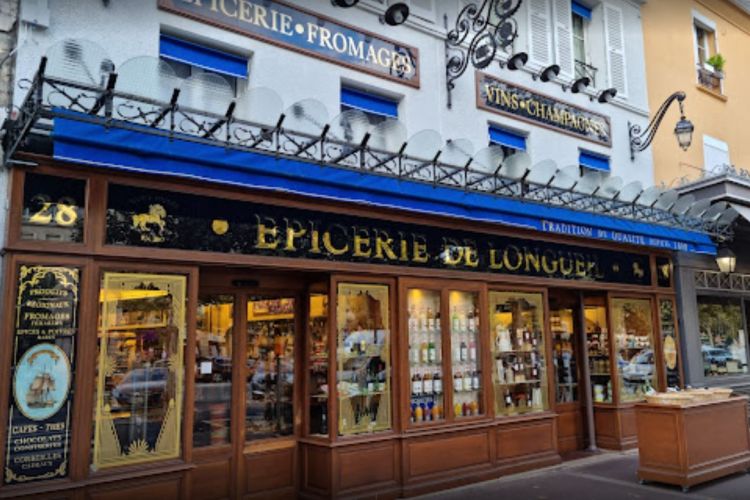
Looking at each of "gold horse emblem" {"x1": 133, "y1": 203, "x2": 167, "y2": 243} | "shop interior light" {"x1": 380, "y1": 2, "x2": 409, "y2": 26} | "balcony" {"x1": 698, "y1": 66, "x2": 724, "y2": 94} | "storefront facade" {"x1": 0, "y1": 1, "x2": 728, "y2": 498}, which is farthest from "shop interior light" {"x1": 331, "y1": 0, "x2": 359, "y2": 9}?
"balcony" {"x1": 698, "y1": 66, "x2": 724, "y2": 94}

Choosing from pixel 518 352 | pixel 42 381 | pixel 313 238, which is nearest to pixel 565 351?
pixel 518 352

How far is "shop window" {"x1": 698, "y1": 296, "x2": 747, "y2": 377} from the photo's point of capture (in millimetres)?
11648

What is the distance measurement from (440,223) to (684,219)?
4.57 meters

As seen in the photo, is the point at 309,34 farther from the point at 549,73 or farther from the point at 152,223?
the point at 549,73

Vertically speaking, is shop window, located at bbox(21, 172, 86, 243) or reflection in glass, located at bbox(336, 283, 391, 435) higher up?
shop window, located at bbox(21, 172, 86, 243)

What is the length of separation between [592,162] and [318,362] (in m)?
6.48

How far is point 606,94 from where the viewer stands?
35.6ft

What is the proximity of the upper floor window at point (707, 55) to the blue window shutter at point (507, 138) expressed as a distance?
584 centimetres

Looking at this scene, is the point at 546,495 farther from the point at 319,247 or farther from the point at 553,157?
the point at 553,157

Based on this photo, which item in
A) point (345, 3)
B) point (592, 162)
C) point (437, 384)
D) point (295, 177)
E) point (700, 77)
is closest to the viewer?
point (295, 177)

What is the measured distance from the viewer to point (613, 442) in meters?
10.0

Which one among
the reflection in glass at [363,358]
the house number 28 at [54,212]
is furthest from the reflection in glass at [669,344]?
the house number 28 at [54,212]

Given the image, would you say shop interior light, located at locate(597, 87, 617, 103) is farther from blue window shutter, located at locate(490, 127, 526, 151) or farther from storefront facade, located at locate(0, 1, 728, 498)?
blue window shutter, located at locate(490, 127, 526, 151)

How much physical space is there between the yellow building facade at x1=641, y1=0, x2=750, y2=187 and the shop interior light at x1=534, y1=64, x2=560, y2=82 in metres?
3.30
